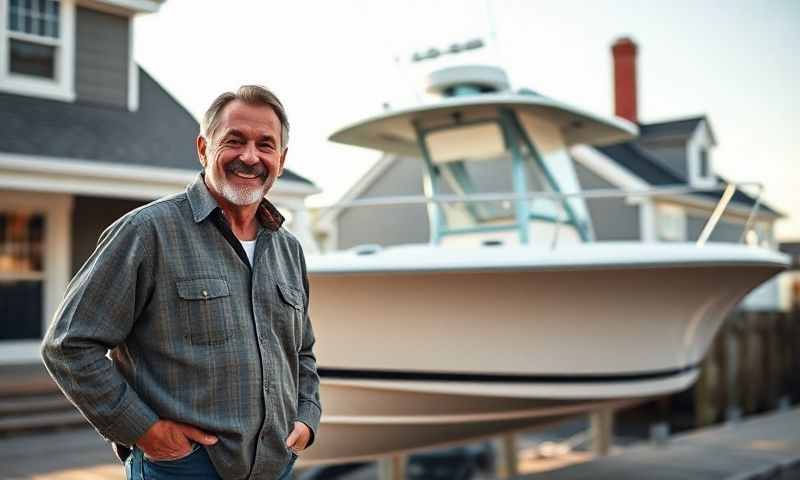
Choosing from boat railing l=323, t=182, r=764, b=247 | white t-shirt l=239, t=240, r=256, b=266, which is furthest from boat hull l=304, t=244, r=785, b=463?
white t-shirt l=239, t=240, r=256, b=266

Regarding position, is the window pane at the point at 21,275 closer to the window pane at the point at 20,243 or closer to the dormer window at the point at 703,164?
the window pane at the point at 20,243

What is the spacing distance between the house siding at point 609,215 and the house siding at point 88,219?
706 centimetres

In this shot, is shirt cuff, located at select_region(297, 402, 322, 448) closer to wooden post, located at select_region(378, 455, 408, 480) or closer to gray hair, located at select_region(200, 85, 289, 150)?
gray hair, located at select_region(200, 85, 289, 150)

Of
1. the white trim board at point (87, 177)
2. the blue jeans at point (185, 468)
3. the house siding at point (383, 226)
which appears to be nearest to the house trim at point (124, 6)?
the white trim board at point (87, 177)

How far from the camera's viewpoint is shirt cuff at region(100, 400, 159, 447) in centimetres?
178

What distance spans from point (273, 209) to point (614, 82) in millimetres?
17356

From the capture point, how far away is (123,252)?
184 cm

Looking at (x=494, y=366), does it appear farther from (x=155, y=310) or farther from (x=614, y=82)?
(x=614, y=82)

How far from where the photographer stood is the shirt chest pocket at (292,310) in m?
2.07

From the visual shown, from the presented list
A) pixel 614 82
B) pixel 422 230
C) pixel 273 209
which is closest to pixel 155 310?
pixel 273 209

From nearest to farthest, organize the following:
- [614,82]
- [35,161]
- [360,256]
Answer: [360,256]
[35,161]
[614,82]

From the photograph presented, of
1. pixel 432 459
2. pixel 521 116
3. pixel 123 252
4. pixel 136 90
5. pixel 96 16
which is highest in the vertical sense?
pixel 96 16

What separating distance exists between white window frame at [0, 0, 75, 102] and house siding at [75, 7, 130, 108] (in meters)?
0.14

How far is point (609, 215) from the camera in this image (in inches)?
564
